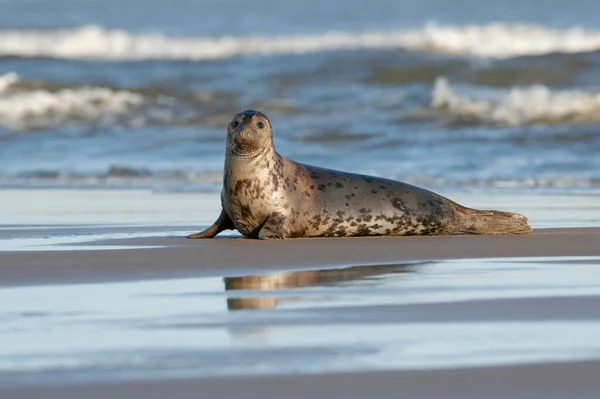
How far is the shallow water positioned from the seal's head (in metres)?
2.04

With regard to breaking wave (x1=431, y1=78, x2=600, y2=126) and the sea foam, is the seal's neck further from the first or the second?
the sea foam

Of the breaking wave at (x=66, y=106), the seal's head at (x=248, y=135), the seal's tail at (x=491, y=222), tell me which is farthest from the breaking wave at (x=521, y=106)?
the seal's head at (x=248, y=135)

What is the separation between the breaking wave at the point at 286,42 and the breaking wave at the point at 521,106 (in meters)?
9.60

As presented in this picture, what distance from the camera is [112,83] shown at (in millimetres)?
24297

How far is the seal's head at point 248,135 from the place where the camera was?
8242 millimetres

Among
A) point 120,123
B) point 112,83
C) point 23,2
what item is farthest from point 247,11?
point 120,123

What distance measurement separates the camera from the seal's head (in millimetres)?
8242

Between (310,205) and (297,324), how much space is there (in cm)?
361

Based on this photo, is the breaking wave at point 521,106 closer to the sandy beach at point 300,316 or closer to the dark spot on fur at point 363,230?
the dark spot on fur at point 363,230

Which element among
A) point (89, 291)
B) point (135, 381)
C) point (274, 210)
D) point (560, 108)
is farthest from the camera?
point (560, 108)

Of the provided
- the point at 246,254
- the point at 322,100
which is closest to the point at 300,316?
the point at 246,254

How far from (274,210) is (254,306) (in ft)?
10.1

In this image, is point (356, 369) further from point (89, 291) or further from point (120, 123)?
point (120, 123)

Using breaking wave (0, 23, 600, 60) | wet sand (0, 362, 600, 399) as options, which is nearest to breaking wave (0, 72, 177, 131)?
breaking wave (0, 23, 600, 60)
